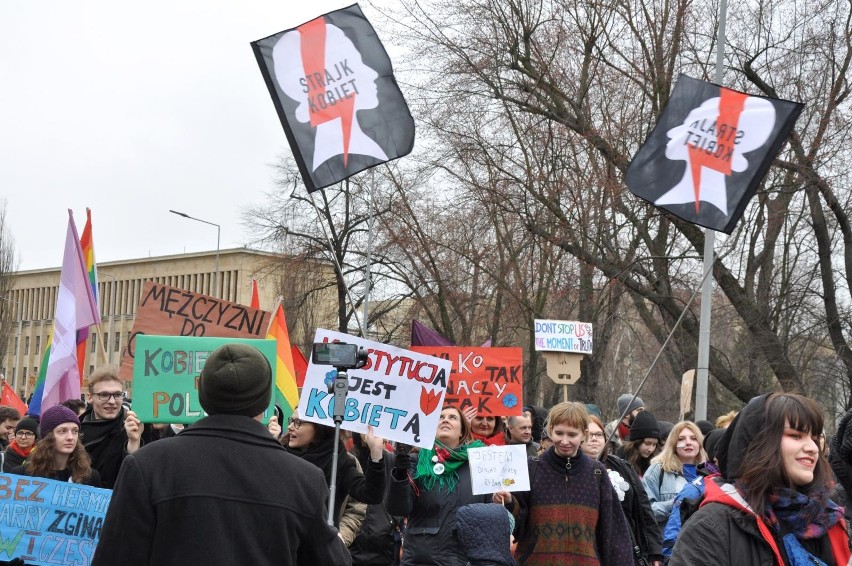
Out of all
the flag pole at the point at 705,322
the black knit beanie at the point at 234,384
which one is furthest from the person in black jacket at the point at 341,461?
the flag pole at the point at 705,322

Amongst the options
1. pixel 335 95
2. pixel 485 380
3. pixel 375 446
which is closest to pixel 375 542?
pixel 375 446

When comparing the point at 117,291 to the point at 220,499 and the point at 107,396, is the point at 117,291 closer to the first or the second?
the point at 107,396

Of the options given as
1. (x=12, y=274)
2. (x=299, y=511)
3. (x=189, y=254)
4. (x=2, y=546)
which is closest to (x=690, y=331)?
(x=2, y=546)

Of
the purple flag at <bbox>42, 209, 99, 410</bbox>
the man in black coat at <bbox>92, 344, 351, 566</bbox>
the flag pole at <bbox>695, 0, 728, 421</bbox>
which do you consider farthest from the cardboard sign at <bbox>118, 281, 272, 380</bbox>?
the flag pole at <bbox>695, 0, 728, 421</bbox>

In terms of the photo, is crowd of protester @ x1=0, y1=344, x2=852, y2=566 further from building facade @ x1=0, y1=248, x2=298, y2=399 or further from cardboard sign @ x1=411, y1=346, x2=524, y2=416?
building facade @ x1=0, y1=248, x2=298, y2=399

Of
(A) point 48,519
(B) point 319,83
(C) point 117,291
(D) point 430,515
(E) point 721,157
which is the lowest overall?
(A) point 48,519

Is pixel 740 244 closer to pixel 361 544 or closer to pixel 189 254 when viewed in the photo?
pixel 361 544

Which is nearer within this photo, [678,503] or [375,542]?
[678,503]

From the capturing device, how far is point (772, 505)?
3393 mm

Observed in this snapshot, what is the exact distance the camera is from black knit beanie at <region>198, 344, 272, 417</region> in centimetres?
372

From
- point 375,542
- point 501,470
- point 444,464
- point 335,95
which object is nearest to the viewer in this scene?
point 501,470

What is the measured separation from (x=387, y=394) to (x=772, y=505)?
439cm

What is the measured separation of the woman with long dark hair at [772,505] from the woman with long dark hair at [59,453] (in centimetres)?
475

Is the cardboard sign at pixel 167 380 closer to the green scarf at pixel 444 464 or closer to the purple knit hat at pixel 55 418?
the purple knit hat at pixel 55 418
